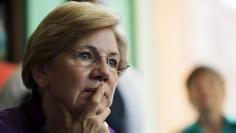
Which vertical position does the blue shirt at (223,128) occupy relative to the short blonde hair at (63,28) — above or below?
below

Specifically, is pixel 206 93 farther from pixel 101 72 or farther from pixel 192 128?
pixel 101 72

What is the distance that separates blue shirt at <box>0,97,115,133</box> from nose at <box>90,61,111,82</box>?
0.21 feet

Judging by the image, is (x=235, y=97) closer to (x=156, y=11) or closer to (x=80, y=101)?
(x=156, y=11)

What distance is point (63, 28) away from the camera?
0.44 meters

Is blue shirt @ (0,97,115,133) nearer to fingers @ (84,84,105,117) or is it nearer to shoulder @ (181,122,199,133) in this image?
fingers @ (84,84,105,117)

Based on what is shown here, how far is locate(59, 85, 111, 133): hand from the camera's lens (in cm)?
43

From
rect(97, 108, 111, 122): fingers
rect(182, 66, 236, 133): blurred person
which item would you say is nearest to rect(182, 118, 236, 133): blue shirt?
rect(182, 66, 236, 133): blurred person

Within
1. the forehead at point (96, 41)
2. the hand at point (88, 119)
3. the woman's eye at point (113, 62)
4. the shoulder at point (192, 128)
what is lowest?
the shoulder at point (192, 128)

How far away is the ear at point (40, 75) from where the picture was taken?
0.45 meters

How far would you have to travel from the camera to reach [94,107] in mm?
436

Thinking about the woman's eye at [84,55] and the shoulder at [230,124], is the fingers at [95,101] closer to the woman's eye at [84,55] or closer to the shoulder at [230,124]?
the woman's eye at [84,55]

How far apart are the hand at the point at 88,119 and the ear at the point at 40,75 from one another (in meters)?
0.03

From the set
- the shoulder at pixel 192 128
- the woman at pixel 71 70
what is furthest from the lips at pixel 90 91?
the shoulder at pixel 192 128

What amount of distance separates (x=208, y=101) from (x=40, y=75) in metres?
1.14
